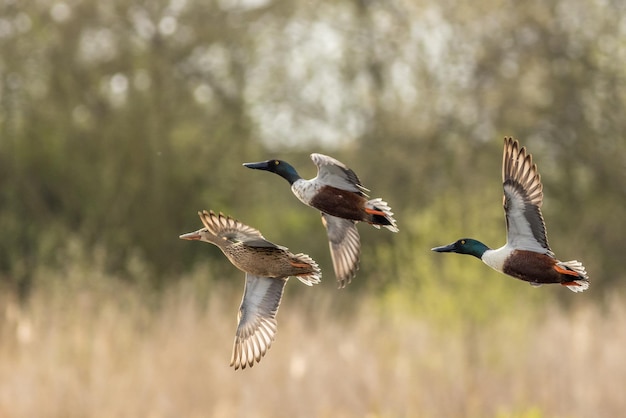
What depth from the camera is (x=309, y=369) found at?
9703mm

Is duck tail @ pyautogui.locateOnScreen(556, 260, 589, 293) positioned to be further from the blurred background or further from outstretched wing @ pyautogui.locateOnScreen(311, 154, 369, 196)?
the blurred background

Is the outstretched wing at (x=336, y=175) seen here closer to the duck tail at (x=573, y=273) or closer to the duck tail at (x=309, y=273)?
the duck tail at (x=309, y=273)

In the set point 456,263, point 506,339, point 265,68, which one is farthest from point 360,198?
point 265,68

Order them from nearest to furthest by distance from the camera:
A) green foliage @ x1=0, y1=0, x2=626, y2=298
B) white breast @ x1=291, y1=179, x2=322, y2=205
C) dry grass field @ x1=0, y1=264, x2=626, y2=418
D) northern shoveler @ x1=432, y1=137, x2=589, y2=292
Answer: northern shoveler @ x1=432, y1=137, x2=589, y2=292 < white breast @ x1=291, y1=179, x2=322, y2=205 < dry grass field @ x1=0, y1=264, x2=626, y2=418 < green foliage @ x1=0, y1=0, x2=626, y2=298

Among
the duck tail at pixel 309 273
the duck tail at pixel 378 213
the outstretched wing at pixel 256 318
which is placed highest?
the duck tail at pixel 378 213

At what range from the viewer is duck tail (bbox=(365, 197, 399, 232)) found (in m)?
1.19

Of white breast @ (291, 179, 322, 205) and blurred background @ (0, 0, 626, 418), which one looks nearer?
white breast @ (291, 179, 322, 205)

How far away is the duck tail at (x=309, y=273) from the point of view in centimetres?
116

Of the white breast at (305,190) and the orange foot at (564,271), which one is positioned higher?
the white breast at (305,190)

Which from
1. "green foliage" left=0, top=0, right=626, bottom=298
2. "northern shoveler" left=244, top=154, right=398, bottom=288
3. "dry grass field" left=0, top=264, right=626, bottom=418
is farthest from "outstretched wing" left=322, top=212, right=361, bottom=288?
"green foliage" left=0, top=0, right=626, bottom=298

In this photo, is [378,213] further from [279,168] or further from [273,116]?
[273,116]

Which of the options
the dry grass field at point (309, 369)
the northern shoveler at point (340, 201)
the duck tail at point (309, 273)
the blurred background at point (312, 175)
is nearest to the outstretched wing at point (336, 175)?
the northern shoveler at point (340, 201)

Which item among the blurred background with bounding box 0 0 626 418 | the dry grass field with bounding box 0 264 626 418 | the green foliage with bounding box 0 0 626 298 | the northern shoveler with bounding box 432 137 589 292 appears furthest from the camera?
the green foliage with bounding box 0 0 626 298

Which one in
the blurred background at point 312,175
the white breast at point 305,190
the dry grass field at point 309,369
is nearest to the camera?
the white breast at point 305,190
